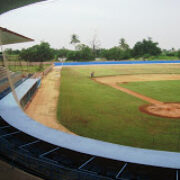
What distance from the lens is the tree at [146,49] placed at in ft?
234

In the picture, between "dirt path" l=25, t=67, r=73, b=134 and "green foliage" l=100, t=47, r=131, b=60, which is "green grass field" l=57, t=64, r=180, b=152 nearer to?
"dirt path" l=25, t=67, r=73, b=134

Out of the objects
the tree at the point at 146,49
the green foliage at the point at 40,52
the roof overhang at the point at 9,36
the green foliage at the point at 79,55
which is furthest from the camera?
the tree at the point at 146,49

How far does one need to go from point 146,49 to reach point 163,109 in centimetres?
6310

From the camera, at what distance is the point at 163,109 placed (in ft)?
40.4

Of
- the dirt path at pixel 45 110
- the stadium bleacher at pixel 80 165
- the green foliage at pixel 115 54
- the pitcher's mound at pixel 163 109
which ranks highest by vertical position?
the green foliage at pixel 115 54

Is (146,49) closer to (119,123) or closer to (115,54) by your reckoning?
(115,54)

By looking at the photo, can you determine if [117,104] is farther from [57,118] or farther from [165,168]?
[165,168]

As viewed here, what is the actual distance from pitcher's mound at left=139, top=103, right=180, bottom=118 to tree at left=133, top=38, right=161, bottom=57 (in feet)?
197

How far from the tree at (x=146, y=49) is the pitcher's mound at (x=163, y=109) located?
60.2 metres

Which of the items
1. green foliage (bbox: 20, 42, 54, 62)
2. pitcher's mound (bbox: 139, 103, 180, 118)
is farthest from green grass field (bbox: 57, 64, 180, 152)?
green foliage (bbox: 20, 42, 54, 62)

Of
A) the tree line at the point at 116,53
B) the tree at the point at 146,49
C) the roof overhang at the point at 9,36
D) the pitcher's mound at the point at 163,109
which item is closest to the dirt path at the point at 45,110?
the roof overhang at the point at 9,36

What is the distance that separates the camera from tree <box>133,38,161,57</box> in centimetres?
7138

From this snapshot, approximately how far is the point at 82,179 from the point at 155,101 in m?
11.5

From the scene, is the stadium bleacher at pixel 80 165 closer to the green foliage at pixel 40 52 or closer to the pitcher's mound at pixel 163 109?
the pitcher's mound at pixel 163 109
